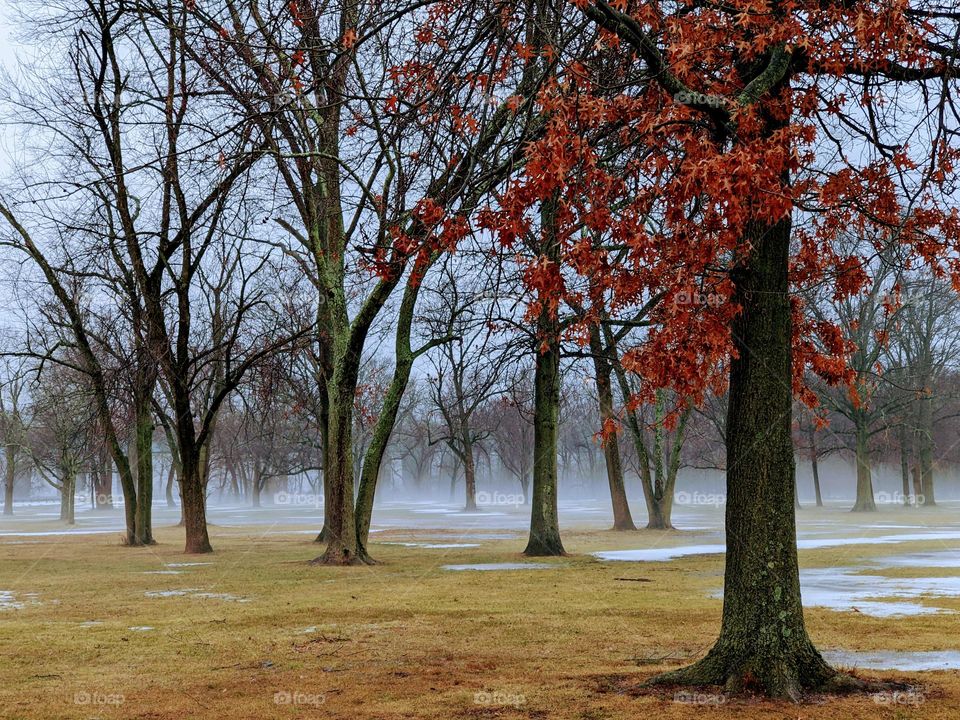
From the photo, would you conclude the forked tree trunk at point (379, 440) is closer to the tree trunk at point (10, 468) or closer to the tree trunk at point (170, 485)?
the tree trunk at point (10, 468)

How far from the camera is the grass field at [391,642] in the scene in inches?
271

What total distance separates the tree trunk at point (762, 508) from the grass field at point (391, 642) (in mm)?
367

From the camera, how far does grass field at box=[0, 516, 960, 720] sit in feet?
22.6

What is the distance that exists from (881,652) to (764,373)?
338cm

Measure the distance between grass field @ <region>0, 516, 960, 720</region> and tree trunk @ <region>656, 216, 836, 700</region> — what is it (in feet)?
1.20

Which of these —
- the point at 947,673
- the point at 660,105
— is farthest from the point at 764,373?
the point at 947,673

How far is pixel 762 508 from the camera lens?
7.38 m

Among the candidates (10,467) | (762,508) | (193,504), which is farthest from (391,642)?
(10,467)

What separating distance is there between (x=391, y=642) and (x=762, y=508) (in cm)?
457

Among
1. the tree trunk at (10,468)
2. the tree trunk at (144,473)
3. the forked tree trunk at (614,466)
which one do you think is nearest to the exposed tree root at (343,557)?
the tree trunk at (144,473)

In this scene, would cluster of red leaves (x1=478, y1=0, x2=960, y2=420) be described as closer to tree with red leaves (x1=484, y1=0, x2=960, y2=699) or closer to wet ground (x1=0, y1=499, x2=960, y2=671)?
tree with red leaves (x1=484, y1=0, x2=960, y2=699)

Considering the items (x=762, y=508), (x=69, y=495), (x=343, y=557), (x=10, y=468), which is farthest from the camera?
(x=10, y=468)

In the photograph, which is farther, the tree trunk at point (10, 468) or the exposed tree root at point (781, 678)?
the tree trunk at point (10, 468)

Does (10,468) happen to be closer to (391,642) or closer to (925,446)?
(391,642)
